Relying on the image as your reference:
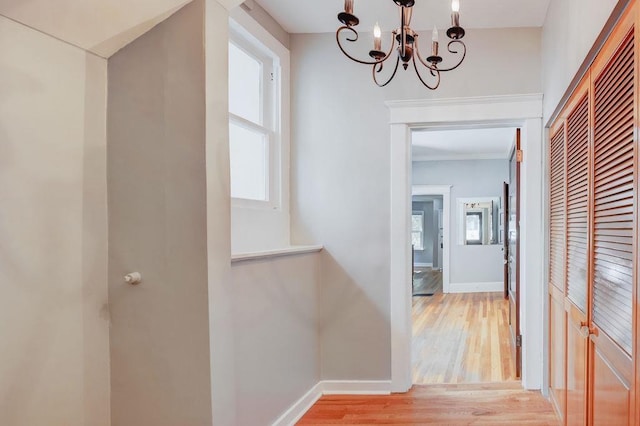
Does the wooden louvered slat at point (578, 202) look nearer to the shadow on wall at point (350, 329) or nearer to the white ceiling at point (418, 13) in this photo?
the white ceiling at point (418, 13)

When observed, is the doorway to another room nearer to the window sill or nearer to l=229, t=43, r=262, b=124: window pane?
the window sill

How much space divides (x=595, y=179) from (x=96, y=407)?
2117mm

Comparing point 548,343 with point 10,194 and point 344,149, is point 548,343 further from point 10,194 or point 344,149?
point 10,194

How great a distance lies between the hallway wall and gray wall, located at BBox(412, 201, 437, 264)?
1320 cm

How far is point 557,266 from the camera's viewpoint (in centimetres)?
266

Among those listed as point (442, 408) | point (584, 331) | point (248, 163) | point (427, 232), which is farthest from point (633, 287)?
point (427, 232)

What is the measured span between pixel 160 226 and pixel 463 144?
6019 mm

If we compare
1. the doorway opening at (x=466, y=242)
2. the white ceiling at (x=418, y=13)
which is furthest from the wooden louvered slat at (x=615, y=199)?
the doorway opening at (x=466, y=242)

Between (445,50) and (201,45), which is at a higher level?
(445,50)

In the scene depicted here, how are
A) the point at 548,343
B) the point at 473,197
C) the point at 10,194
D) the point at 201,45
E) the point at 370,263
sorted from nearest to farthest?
the point at 10,194 → the point at 201,45 → the point at 548,343 → the point at 370,263 → the point at 473,197

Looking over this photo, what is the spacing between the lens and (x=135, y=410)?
1.82 meters

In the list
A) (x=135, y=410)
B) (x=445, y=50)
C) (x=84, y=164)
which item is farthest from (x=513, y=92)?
(x=135, y=410)

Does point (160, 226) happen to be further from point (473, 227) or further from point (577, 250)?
point (473, 227)

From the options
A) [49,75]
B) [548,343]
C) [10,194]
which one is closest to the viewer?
[10,194]
